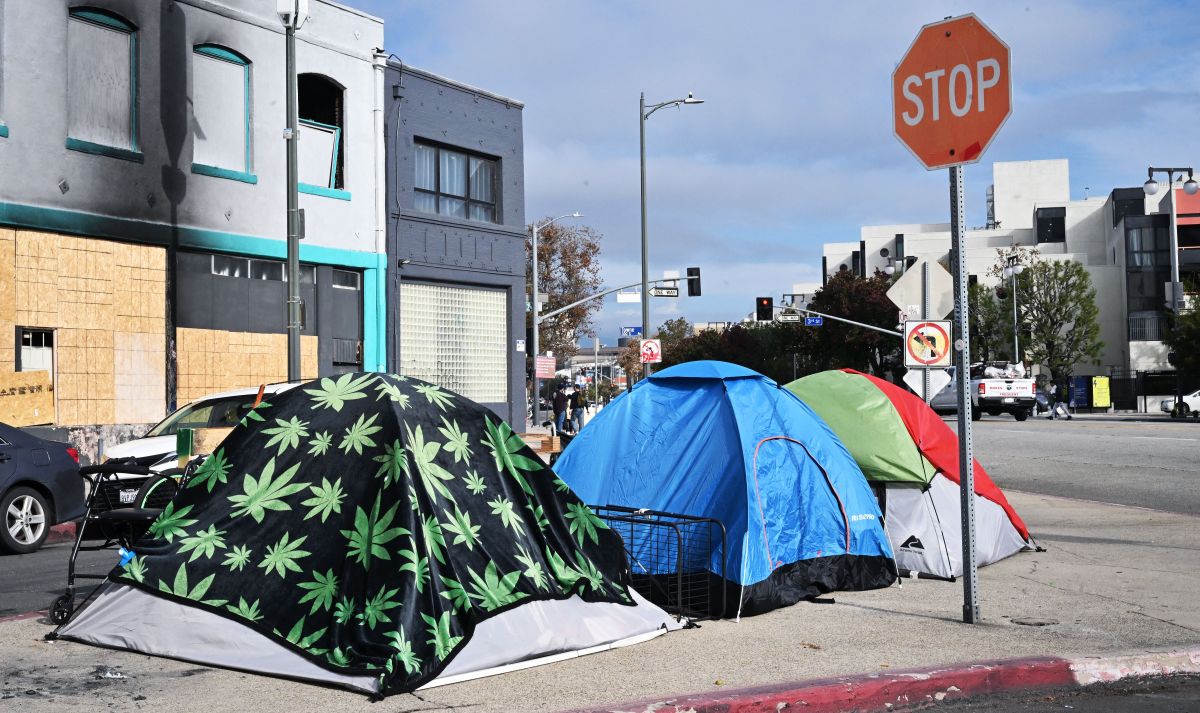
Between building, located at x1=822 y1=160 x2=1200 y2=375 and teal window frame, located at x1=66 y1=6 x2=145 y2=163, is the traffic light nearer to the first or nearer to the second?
building, located at x1=822 y1=160 x2=1200 y2=375

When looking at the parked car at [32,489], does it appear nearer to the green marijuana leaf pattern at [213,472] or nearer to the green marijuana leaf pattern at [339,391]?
the green marijuana leaf pattern at [213,472]

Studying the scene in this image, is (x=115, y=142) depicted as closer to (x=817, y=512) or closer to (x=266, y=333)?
(x=266, y=333)

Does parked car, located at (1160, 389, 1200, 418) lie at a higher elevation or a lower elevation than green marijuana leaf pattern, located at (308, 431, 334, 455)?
lower

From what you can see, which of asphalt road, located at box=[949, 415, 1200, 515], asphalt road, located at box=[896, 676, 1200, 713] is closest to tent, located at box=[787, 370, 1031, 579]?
asphalt road, located at box=[896, 676, 1200, 713]

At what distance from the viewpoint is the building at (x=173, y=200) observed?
57.5 feet

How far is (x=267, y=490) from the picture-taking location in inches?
262

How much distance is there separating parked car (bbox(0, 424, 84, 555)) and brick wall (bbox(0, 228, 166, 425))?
247 inches

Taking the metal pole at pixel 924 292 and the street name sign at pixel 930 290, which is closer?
the metal pole at pixel 924 292

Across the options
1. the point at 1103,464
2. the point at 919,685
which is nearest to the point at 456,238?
the point at 1103,464

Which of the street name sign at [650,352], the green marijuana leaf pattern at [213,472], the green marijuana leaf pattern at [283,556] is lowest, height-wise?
the green marijuana leaf pattern at [283,556]

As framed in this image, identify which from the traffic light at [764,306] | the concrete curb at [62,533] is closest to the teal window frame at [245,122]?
the concrete curb at [62,533]

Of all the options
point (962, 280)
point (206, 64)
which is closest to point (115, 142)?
point (206, 64)

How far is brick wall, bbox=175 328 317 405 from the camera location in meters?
19.9

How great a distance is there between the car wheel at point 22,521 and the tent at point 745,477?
5.85 m
